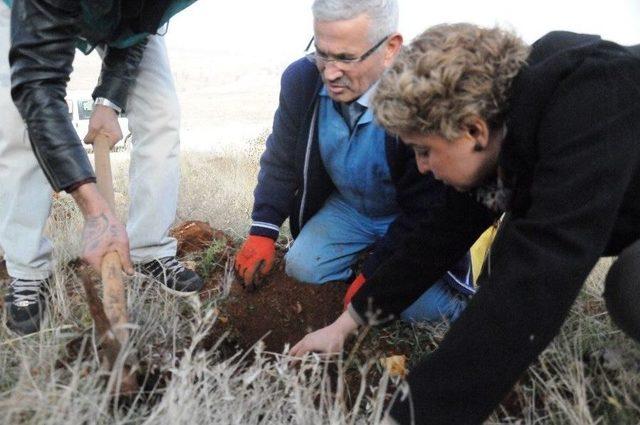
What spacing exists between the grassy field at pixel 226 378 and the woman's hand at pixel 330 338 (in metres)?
0.05

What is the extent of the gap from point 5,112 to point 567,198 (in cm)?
207

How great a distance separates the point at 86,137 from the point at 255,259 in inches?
34.9

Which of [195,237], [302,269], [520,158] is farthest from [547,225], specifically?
[195,237]

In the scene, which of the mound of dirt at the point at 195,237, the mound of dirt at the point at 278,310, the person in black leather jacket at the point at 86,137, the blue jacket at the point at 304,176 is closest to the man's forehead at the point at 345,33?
the blue jacket at the point at 304,176

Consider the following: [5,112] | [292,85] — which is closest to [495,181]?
[292,85]

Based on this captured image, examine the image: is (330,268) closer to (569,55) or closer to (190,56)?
(569,55)

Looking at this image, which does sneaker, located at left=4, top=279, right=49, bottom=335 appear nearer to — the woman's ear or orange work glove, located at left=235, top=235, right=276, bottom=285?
orange work glove, located at left=235, top=235, right=276, bottom=285

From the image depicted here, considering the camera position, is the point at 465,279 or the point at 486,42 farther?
the point at 465,279

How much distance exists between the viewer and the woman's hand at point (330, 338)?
206 centimetres

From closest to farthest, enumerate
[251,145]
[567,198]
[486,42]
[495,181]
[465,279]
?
[567,198], [486,42], [495,181], [465,279], [251,145]

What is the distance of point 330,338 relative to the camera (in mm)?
2092

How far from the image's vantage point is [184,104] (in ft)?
105

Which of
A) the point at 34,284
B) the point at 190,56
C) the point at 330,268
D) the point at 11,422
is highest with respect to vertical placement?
the point at 11,422

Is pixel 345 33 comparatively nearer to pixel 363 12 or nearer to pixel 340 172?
pixel 363 12
